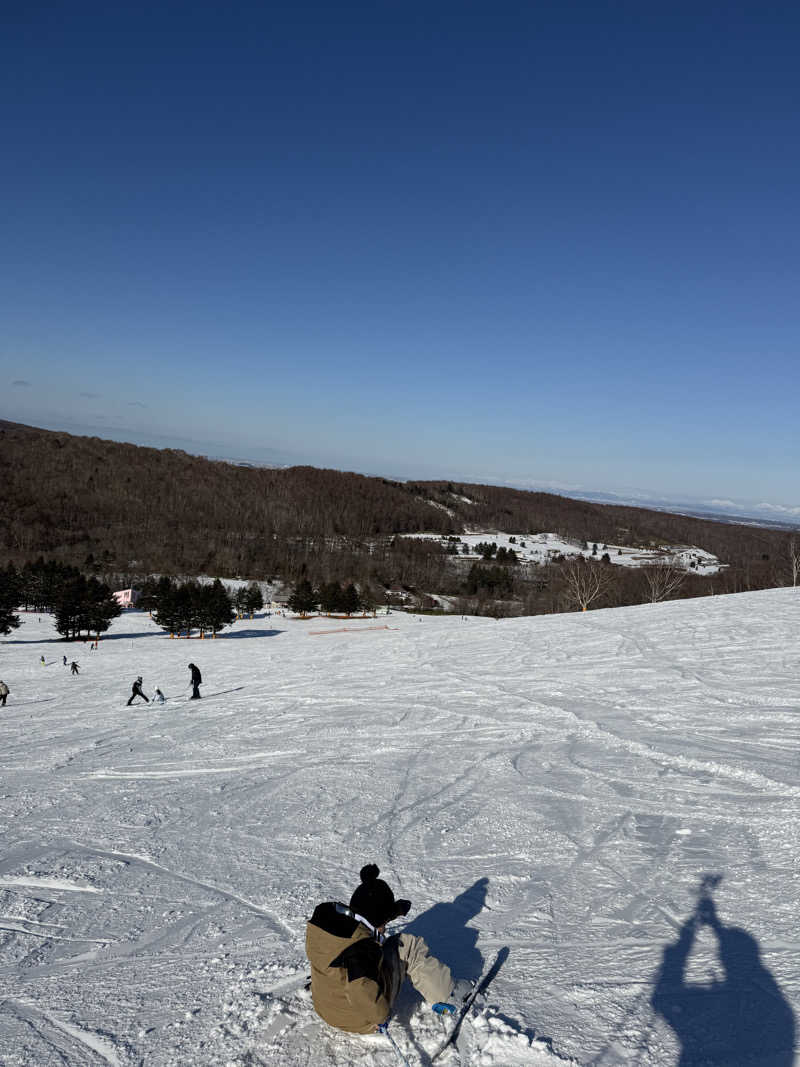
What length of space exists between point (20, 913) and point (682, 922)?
5.68 meters

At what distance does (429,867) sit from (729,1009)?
292 cm

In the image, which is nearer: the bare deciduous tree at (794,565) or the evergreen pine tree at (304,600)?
the bare deciduous tree at (794,565)

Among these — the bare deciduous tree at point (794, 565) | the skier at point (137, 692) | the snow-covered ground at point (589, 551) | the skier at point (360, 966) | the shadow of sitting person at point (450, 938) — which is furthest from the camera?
the snow-covered ground at point (589, 551)

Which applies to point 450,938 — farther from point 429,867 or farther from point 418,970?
point 429,867

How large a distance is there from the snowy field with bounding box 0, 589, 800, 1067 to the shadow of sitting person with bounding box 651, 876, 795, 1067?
0.7 inches

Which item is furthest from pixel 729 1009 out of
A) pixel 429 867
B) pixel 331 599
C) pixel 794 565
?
pixel 331 599

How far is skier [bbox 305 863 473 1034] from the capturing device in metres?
3.48

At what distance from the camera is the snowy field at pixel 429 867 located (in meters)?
3.71

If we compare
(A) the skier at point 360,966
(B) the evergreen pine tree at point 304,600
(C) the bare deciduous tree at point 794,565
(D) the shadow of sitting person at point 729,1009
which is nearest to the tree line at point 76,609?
(B) the evergreen pine tree at point 304,600

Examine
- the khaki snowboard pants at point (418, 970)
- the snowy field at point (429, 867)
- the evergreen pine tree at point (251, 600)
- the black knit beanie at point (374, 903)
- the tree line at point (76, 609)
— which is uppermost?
the black knit beanie at point (374, 903)

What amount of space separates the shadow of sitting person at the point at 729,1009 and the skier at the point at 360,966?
1.44 metres

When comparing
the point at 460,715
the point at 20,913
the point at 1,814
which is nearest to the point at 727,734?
the point at 460,715

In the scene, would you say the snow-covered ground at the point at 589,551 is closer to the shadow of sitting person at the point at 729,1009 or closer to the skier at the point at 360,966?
the shadow of sitting person at the point at 729,1009

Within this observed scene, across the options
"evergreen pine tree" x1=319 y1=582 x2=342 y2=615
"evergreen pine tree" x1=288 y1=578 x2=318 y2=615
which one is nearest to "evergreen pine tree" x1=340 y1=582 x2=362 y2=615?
"evergreen pine tree" x1=319 y1=582 x2=342 y2=615
